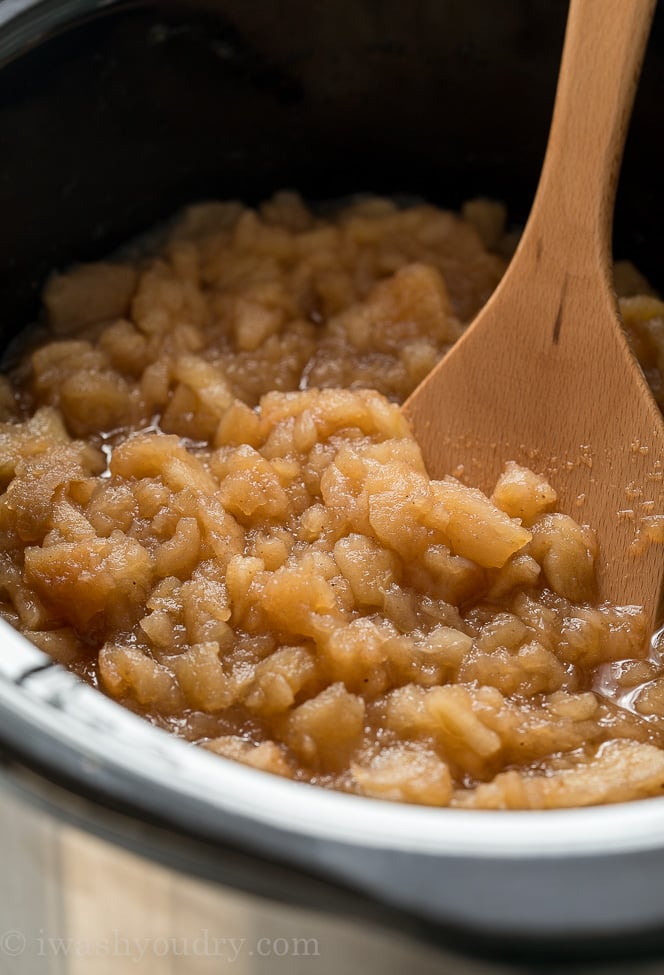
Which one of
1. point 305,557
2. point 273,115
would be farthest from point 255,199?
point 305,557

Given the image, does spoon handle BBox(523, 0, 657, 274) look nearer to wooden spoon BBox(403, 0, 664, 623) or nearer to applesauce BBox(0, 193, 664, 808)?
wooden spoon BBox(403, 0, 664, 623)

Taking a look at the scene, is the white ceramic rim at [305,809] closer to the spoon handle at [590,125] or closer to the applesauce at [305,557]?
the applesauce at [305,557]

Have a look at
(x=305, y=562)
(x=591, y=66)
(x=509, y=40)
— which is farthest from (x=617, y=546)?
(x=509, y=40)

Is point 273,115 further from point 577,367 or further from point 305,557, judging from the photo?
point 305,557

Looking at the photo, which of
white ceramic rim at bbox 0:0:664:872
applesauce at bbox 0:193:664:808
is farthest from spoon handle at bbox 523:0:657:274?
white ceramic rim at bbox 0:0:664:872

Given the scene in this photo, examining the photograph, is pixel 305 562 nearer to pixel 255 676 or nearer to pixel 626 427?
pixel 255 676

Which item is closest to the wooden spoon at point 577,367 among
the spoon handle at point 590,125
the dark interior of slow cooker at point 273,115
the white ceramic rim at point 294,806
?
the spoon handle at point 590,125
